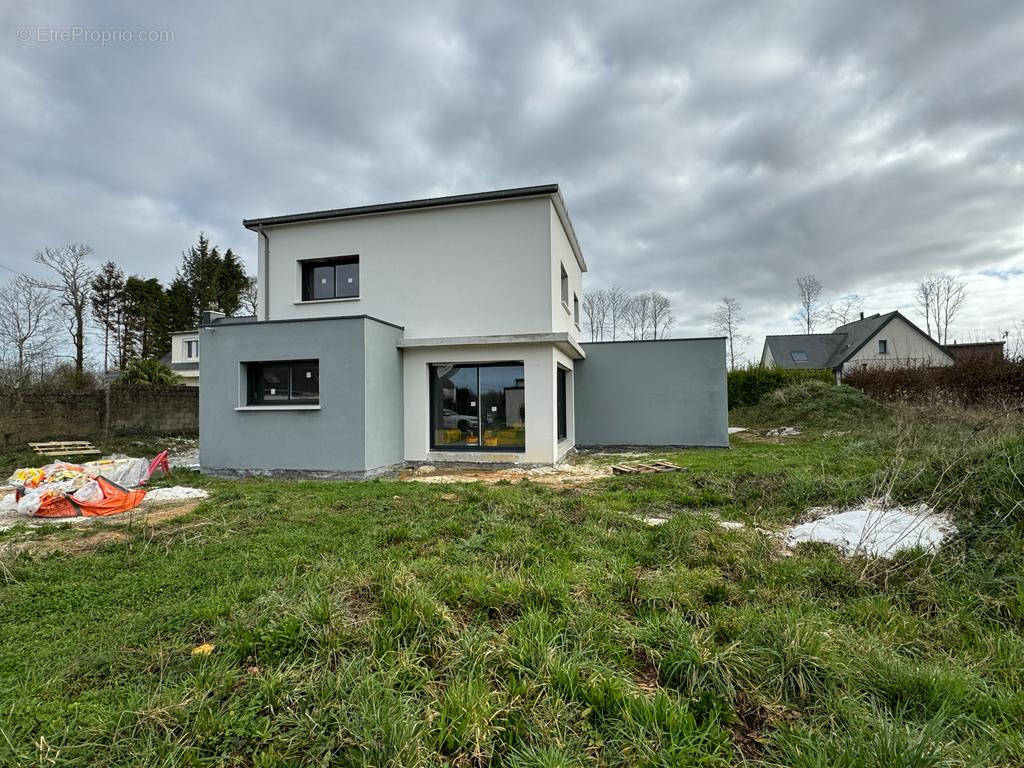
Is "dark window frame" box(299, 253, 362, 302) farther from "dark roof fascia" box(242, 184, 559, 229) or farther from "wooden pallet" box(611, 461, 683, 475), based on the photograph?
"wooden pallet" box(611, 461, 683, 475)

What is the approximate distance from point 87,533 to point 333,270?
786 centimetres

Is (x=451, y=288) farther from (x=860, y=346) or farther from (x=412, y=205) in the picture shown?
(x=860, y=346)

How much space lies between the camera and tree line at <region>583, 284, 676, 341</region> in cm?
3256

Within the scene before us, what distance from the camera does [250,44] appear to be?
24.9 feet

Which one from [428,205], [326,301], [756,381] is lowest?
[756,381]

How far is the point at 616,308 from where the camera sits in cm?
3275

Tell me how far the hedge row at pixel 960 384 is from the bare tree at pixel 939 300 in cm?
2300

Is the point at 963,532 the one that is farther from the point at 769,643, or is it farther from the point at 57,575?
the point at 57,575

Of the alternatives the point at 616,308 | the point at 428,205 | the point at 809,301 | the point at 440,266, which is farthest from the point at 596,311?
the point at 428,205

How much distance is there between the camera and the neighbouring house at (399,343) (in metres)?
8.97

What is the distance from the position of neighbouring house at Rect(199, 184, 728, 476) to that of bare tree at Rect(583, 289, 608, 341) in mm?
20998

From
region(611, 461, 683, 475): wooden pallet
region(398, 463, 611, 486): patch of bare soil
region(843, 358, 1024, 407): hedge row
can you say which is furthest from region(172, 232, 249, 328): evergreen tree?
region(843, 358, 1024, 407): hedge row

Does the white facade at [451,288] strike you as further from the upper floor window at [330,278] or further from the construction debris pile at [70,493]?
the construction debris pile at [70,493]

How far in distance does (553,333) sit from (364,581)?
7332mm
